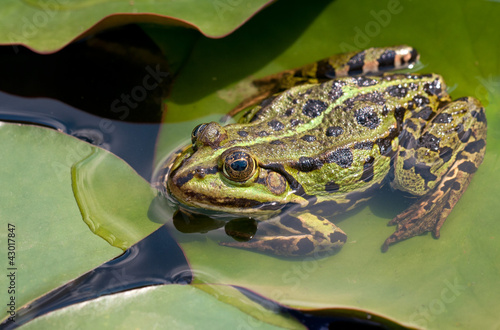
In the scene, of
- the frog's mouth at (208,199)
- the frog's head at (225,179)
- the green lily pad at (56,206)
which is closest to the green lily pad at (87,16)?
the green lily pad at (56,206)

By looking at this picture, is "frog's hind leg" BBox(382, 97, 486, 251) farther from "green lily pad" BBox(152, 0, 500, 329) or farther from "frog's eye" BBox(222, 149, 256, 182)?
"frog's eye" BBox(222, 149, 256, 182)

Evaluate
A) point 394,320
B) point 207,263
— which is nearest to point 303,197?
point 207,263

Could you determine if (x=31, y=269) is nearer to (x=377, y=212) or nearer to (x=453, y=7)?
(x=377, y=212)

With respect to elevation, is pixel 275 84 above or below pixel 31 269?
above

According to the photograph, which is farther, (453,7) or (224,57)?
(224,57)

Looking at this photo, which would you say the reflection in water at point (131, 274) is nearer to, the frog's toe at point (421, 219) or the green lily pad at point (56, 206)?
the green lily pad at point (56, 206)
